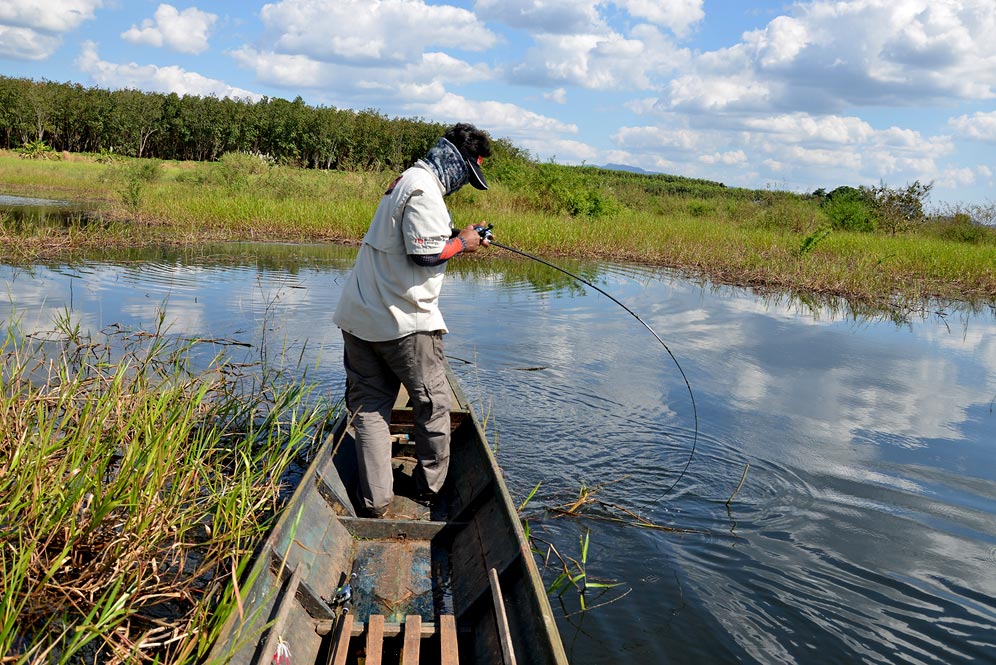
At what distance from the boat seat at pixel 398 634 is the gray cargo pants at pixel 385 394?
3.27 feet

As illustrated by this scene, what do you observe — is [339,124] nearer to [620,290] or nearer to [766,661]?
[620,290]

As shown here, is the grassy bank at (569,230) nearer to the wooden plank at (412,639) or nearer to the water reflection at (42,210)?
the water reflection at (42,210)

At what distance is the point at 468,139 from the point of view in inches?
161

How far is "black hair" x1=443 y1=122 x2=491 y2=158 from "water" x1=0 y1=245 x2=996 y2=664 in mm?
2045

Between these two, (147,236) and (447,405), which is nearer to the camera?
(447,405)

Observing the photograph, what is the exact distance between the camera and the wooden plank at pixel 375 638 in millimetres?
2816

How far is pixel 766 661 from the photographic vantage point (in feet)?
11.5

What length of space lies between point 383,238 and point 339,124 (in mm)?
38579

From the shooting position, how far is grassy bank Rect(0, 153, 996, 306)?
1455 centimetres

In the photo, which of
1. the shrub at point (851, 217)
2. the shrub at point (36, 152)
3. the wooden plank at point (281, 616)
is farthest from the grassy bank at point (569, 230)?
the shrub at point (36, 152)

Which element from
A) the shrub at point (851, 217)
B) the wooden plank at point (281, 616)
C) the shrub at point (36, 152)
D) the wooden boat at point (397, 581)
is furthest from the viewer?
the shrub at point (36, 152)


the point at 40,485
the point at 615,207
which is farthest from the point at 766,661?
the point at 615,207

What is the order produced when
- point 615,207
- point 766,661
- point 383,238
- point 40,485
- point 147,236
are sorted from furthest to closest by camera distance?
1. point 615,207
2. point 147,236
3. point 383,238
4. point 766,661
5. point 40,485

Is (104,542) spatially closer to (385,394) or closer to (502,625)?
(385,394)
